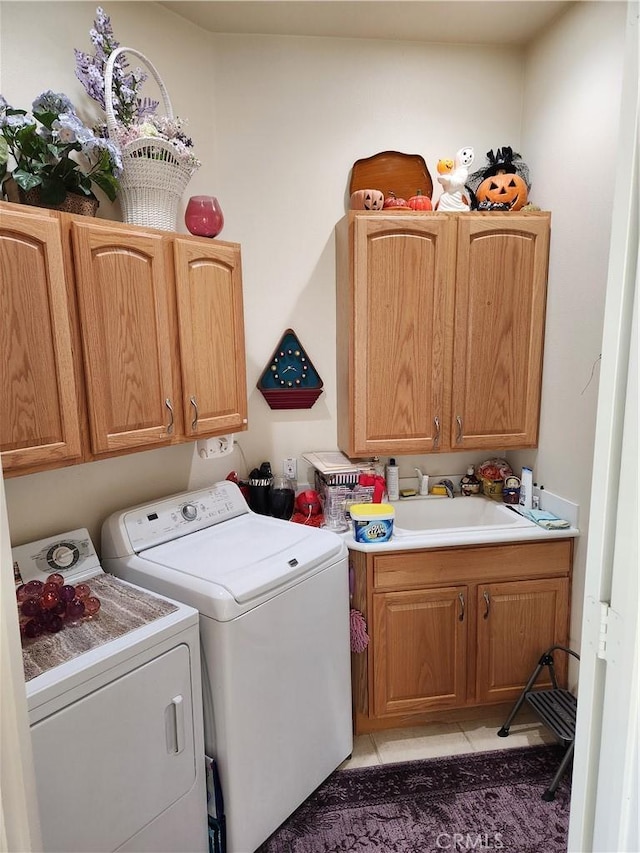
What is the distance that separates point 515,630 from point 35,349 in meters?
2.09

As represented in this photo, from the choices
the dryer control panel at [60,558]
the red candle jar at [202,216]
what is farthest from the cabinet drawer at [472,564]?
the red candle jar at [202,216]

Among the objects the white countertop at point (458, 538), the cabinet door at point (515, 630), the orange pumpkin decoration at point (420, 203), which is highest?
the orange pumpkin decoration at point (420, 203)

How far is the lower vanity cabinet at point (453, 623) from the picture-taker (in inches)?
83.4

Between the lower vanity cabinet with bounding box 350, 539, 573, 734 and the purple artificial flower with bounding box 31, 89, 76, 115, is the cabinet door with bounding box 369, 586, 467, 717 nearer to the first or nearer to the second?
the lower vanity cabinet with bounding box 350, 539, 573, 734

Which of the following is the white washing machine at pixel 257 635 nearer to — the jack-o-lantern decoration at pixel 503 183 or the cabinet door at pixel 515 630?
the cabinet door at pixel 515 630

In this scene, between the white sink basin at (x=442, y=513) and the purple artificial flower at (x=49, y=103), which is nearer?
the purple artificial flower at (x=49, y=103)

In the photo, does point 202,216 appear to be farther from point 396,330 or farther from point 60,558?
point 60,558

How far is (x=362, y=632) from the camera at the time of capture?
2107mm

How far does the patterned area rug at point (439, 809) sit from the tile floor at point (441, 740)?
4 centimetres

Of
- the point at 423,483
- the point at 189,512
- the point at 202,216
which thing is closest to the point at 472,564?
the point at 423,483

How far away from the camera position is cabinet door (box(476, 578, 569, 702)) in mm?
2182

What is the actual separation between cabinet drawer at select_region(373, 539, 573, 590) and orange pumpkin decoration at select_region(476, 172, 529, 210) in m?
1.49

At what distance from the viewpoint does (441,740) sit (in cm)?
221

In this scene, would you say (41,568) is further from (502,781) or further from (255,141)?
(255,141)
